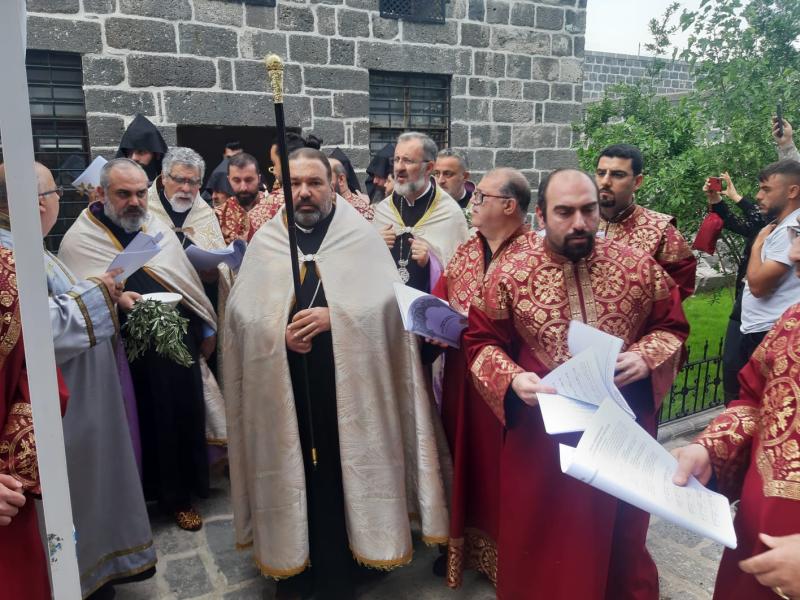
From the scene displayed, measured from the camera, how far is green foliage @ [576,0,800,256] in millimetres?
6164

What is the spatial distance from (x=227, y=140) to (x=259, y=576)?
6507mm

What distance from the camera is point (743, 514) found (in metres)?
1.99

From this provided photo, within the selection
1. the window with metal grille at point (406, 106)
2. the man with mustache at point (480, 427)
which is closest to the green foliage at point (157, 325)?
the man with mustache at point (480, 427)

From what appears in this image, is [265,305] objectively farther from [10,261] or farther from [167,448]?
[167,448]

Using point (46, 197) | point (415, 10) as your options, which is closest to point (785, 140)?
point (415, 10)

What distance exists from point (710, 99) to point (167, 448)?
653cm

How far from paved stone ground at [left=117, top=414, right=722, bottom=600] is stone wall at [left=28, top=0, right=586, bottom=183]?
4852 millimetres

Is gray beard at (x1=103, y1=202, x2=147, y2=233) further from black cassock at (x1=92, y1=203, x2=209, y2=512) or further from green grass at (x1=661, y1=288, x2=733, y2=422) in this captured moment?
green grass at (x1=661, y1=288, x2=733, y2=422)

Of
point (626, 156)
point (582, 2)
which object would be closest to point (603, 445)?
point (626, 156)

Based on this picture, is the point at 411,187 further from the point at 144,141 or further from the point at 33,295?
the point at 33,295

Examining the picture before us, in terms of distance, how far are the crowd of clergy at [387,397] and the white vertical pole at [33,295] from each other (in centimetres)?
46

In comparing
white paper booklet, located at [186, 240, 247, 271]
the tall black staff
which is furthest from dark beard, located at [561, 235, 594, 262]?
white paper booklet, located at [186, 240, 247, 271]

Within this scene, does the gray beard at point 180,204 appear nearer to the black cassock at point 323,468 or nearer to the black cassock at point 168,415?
the black cassock at point 168,415

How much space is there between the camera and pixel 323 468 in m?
3.24
